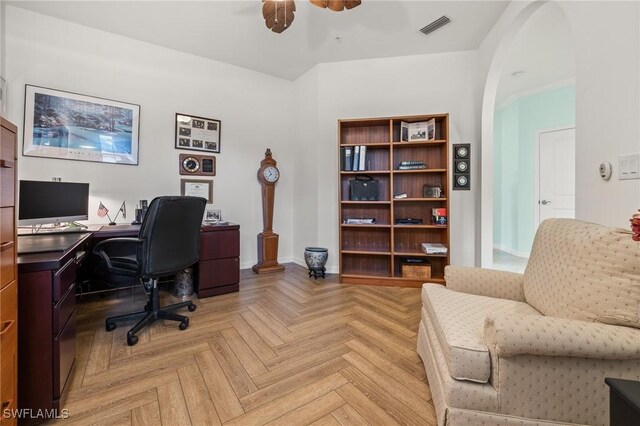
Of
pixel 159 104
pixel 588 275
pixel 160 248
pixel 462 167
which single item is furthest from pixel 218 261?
pixel 462 167

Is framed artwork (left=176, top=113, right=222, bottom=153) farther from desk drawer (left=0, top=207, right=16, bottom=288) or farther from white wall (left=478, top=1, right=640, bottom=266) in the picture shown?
white wall (left=478, top=1, right=640, bottom=266)

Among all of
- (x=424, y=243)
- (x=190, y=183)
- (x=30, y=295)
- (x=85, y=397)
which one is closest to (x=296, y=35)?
(x=190, y=183)

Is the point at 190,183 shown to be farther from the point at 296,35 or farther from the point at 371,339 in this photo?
the point at 371,339

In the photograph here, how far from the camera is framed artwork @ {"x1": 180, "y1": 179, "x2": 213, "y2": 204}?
323cm

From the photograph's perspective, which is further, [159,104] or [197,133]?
[197,133]

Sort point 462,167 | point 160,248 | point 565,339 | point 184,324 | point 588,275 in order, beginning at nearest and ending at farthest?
point 565,339 < point 588,275 < point 160,248 < point 184,324 < point 462,167

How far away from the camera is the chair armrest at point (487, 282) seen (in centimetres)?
156

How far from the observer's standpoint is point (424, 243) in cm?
316

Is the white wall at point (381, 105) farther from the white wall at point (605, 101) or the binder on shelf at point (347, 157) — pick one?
the white wall at point (605, 101)

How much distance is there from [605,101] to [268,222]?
3247mm

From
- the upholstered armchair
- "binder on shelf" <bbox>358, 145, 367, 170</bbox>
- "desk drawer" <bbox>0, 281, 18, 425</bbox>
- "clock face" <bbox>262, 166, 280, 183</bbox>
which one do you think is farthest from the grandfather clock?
the upholstered armchair

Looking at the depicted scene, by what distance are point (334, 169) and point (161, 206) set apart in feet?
7.25

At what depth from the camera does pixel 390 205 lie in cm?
315

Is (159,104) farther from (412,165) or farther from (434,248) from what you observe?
(434,248)
